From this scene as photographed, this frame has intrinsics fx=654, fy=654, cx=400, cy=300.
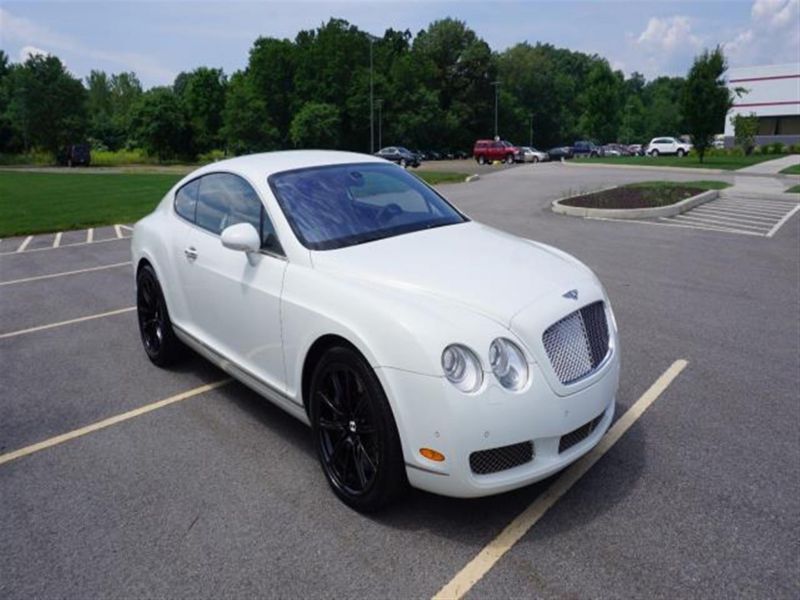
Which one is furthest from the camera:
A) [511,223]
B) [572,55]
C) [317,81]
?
[572,55]

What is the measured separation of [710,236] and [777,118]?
6199cm

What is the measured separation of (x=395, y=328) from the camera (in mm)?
2924

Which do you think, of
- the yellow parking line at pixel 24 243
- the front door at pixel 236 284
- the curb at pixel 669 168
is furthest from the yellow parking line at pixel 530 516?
the curb at pixel 669 168

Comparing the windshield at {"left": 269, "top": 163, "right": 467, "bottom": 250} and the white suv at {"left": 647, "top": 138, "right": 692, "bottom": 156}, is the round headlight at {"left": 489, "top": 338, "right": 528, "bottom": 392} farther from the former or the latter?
the white suv at {"left": 647, "top": 138, "right": 692, "bottom": 156}

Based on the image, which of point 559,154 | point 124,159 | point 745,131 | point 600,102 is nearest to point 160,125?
point 124,159

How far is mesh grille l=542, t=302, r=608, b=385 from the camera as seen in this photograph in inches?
119

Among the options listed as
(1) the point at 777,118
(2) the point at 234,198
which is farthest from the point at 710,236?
(1) the point at 777,118

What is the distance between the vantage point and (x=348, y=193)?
421 centimetres

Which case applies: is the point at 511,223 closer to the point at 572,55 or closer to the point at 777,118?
the point at 777,118

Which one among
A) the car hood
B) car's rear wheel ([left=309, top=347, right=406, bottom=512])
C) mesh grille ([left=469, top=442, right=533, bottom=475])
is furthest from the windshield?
mesh grille ([left=469, top=442, right=533, bottom=475])

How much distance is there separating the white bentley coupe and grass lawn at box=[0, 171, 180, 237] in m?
12.8

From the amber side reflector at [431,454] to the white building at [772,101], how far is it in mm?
65234

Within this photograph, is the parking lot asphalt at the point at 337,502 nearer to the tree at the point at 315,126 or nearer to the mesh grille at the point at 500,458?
the mesh grille at the point at 500,458

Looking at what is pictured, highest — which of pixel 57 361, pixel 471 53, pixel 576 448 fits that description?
pixel 471 53
